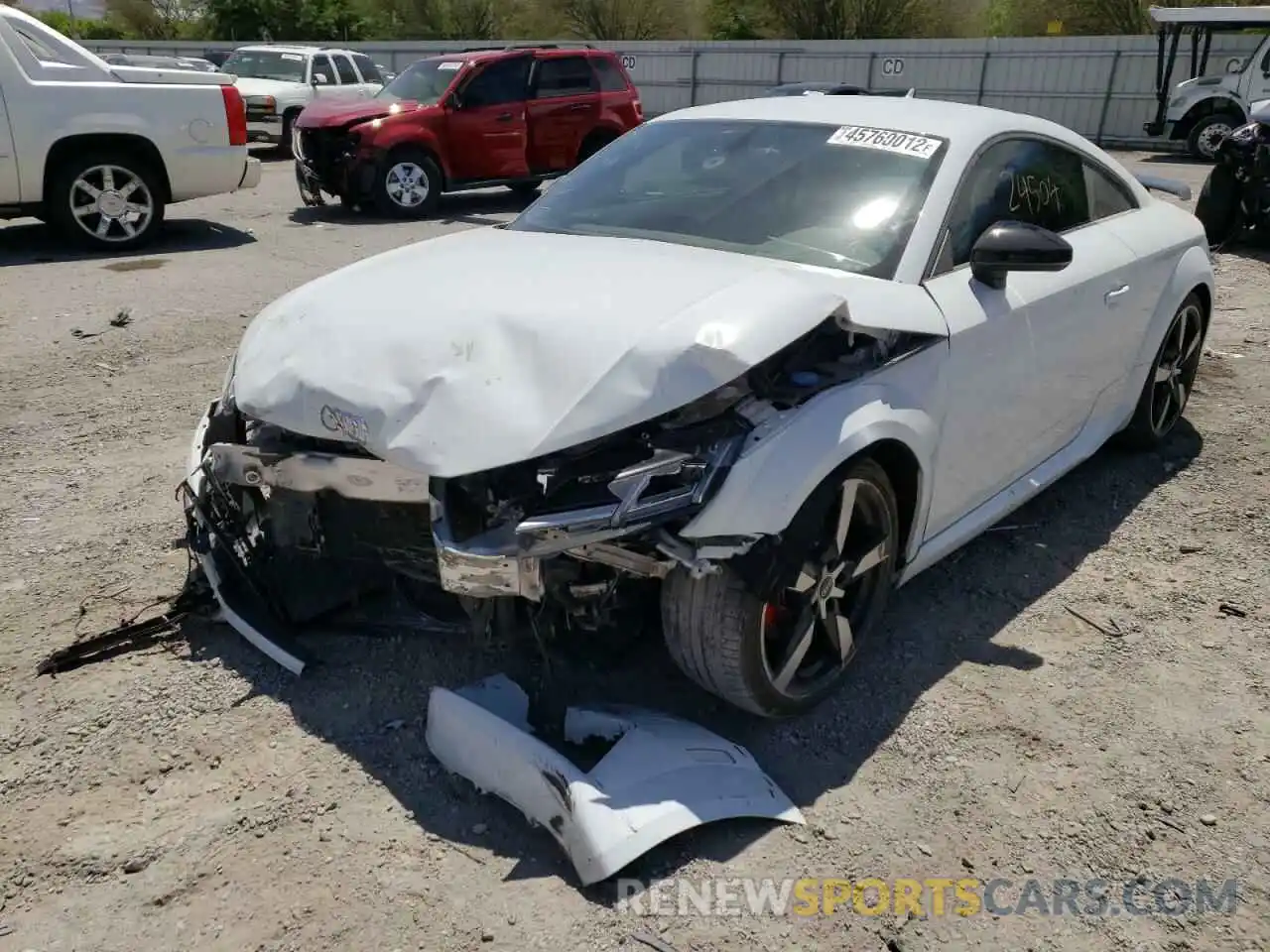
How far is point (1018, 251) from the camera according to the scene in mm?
3293

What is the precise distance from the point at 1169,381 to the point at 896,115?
214 centimetres

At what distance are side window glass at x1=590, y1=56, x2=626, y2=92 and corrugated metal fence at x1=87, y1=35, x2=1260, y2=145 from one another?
→ 11114 millimetres

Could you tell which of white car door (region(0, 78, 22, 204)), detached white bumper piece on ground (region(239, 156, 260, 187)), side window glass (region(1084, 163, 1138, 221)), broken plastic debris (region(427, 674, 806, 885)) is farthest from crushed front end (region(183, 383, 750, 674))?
detached white bumper piece on ground (region(239, 156, 260, 187))

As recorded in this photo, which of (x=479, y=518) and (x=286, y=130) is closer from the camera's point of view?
(x=479, y=518)

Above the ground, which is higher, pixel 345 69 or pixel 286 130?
pixel 345 69

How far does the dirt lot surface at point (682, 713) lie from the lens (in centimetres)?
Answer: 240

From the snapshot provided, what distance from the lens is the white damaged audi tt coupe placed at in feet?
8.48

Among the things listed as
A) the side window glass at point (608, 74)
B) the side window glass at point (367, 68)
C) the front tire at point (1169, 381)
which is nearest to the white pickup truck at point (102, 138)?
the side window glass at point (608, 74)

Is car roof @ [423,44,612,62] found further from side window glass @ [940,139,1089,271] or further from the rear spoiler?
side window glass @ [940,139,1089,271]

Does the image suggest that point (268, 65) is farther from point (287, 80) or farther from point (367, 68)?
point (367, 68)

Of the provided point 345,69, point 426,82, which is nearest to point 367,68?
point 345,69

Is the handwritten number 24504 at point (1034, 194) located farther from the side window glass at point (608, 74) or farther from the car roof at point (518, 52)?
the side window glass at point (608, 74)

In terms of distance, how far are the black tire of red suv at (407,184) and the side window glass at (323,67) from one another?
6.50 meters

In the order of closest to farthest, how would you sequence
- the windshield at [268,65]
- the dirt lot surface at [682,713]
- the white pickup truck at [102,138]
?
the dirt lot surface at [682,713] < the white pickup truck at [102,138] < the windshield at [268,65]
